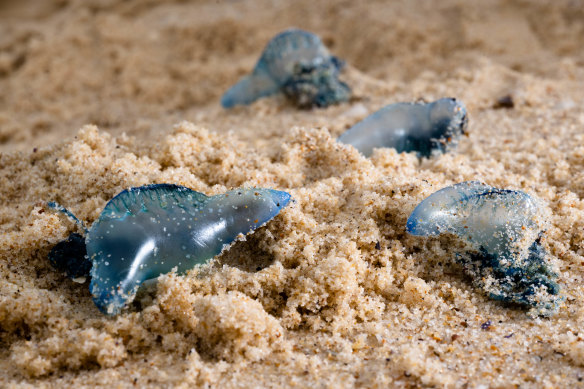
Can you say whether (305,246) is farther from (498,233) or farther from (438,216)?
(498,233)

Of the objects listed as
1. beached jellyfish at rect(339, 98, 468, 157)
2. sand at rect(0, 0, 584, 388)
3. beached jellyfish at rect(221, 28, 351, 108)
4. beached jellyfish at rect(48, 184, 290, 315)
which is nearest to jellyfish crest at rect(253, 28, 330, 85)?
beached jellyfish at rect(221, 28, 351, 108)

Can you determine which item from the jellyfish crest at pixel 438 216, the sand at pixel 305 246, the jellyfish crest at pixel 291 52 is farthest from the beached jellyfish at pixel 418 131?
the jellyfish crest at pixel 291 52

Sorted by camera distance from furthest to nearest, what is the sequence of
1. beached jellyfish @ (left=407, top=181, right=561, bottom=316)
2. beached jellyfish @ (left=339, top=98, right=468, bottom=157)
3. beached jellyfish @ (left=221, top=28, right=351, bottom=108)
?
beached jellyfish @ (left=221, top=28, right=351, bottom=108), beached jellyfish @ (left=339, top=98, right=468, bottom=157), beached jellyfish @ (left=407, top=181, right=561, bottom=316)

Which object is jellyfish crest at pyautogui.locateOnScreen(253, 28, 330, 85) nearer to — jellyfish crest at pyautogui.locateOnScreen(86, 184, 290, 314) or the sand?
the sand

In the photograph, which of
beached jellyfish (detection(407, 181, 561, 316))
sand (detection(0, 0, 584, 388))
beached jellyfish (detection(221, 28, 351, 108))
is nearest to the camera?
sand (detection(0, 0, 584, 388))

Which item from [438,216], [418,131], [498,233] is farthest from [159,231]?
[418,131]

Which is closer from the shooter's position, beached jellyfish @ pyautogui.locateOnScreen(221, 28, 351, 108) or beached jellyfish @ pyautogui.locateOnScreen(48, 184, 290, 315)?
beached jellyfish @ pyautogui.locateOnScreen(48, 184, 290, 315)

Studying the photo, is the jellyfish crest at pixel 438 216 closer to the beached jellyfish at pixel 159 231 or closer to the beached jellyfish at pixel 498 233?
the beached jellyfish at pixel 498 233
